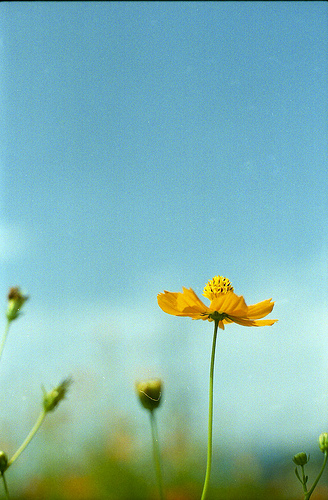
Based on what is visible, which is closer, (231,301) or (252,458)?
(231,301)

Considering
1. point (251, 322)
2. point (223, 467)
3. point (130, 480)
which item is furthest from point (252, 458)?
point (251, 322)

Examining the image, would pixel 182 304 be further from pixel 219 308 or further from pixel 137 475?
pixel 137 475

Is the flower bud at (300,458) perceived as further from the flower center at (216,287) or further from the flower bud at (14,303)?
the flower bud at (14,303)

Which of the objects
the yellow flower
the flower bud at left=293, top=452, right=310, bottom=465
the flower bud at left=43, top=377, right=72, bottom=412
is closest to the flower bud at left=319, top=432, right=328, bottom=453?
the flower bud at left=293, top=452, right=310, bottom=465

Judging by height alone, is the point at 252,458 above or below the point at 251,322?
below

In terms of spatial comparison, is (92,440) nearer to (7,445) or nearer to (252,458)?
(7,445)
